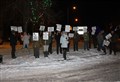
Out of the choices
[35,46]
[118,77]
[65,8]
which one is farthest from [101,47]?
[65,8]

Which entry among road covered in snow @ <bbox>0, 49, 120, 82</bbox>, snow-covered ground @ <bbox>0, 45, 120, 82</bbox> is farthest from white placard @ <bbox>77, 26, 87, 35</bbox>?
road covered in snow @ <bbox>0, 49, 120, 82</bbox>

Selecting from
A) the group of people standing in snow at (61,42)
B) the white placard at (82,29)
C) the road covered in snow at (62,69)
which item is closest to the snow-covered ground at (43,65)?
the road covered in snow at (62,69)

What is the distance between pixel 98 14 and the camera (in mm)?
85875

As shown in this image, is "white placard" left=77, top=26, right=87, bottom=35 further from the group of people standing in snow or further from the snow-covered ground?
the snow-covered ground

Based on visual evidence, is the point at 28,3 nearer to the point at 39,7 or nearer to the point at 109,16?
the point at 39,7

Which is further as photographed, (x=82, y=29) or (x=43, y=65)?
(x=82, y=29)

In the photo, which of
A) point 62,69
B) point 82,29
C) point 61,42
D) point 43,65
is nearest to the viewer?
point 62,69

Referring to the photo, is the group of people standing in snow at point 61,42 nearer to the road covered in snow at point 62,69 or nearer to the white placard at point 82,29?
the white placard at point 82,29

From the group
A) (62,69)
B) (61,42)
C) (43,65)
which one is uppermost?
(61,42)

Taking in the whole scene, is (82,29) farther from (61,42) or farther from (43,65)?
(43,65)

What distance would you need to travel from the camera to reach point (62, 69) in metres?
18.8

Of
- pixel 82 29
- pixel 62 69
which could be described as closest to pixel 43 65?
pixel 62 69

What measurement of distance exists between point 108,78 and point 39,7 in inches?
1019

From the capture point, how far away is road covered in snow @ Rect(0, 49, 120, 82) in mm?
15578
